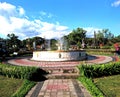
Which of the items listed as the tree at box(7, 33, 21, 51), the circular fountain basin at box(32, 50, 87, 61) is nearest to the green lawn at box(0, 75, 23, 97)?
the circular fountain basin at box(32, 50, 87, 61)

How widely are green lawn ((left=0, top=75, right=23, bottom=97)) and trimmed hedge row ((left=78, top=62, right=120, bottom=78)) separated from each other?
4110 mm

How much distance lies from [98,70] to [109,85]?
7.69 feet

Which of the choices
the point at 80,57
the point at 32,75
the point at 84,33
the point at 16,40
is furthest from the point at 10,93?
the point at 84,33

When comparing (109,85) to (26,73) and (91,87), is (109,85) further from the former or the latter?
(26,73)

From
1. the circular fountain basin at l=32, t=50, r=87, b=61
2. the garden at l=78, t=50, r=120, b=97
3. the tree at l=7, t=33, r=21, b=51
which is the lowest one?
the garden at l=78, t=50, r=120, b=97

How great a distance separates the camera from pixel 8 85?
11.4 metres

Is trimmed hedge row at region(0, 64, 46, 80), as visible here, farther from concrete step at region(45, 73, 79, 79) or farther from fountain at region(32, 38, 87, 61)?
fountain at region(32, 38, 87, 61)

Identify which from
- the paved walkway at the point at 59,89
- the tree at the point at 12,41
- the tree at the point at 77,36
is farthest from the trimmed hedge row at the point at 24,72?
the tree at the point at 77,36

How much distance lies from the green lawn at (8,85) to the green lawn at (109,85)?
4.56 metres

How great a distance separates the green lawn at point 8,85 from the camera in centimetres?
979

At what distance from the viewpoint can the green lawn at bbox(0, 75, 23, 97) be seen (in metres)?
9.79

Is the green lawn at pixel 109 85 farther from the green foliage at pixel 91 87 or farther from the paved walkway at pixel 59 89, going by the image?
the paved walkway at pixel 59 89

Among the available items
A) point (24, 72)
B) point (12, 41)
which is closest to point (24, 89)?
point (24, 72)

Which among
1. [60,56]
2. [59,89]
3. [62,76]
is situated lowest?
[59,89]
